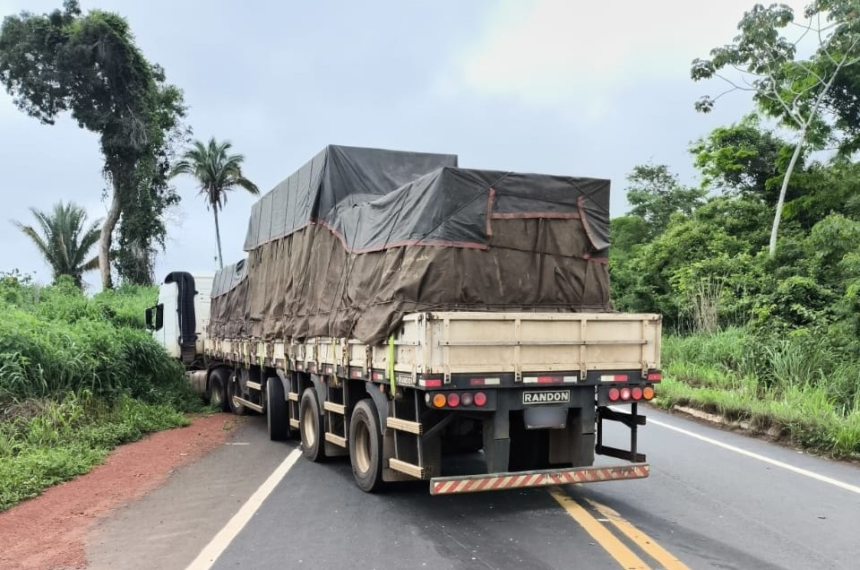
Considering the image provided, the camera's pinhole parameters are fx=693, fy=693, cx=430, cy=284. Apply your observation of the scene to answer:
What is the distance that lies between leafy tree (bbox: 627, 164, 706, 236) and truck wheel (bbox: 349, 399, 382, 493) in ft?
94.8

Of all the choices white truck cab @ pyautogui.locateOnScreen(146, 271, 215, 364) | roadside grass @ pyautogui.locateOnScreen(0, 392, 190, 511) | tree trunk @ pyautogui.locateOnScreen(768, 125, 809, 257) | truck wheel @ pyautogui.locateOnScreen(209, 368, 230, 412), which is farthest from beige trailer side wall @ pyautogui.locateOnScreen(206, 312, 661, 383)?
tree trunk @ pyautogui.locateOnScreen(768, 125, 809, 257)

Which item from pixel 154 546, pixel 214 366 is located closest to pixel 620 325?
pixel 154 546

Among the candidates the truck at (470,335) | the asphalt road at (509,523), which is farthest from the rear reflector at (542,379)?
the asphalt road at (509,523)

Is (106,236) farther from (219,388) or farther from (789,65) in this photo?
(789,65)

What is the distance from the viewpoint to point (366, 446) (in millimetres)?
7246

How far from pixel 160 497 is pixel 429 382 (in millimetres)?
3654

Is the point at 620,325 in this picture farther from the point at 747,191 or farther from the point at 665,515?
the point at 747,191

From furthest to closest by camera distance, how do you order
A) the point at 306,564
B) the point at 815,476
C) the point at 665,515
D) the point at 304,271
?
the point at 304,271 < the point at 815,476 < the point at 665,515 < the point at 306,564

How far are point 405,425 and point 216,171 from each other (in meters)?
37.2

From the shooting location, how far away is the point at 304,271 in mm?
9672

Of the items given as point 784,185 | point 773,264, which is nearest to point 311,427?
point 773,264

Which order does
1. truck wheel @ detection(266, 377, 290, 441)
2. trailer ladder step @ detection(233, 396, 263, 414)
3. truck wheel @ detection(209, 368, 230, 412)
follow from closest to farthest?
truck wheel @ detection(266, 377, 290, 441)
trailer ladder step @ detection(233, 396, 263, 414)
truck wheel @ detection(209, 368, 230, 412)

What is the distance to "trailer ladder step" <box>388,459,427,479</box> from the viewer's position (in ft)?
20.1

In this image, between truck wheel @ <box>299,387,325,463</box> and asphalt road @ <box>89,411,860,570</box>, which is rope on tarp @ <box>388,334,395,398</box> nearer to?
asphalt road @ <box>89,411,860,570</box>
